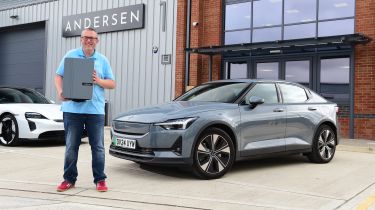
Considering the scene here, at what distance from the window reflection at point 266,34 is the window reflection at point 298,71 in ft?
3.08

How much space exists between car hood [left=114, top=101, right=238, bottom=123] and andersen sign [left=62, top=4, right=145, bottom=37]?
10.5 m

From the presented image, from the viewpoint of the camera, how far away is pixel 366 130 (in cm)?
1174

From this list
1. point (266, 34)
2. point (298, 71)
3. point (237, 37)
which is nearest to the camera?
point (298, 71)

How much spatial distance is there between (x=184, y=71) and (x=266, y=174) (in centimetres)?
913

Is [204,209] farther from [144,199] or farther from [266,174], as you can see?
[266,174]

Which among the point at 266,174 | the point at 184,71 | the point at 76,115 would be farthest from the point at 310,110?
the point at 184,71

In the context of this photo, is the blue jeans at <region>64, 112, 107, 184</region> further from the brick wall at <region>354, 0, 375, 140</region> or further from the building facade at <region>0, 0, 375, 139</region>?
the brick wall at <region>354, 0, 375, 140</region>

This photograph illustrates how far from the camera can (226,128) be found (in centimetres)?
620

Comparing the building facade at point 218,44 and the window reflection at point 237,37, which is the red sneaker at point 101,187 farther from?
the window reflection at point 237,37

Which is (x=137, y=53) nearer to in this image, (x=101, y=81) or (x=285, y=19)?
(x=285, y=19)

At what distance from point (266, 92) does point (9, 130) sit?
18.3ft

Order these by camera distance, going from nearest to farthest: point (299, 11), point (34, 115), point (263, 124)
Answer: point (263, 124) < point (34, 115) < point (299, 11)

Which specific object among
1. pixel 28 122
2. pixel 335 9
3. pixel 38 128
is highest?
pixel 335 9

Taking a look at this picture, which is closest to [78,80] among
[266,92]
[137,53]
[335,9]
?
[266,92]
